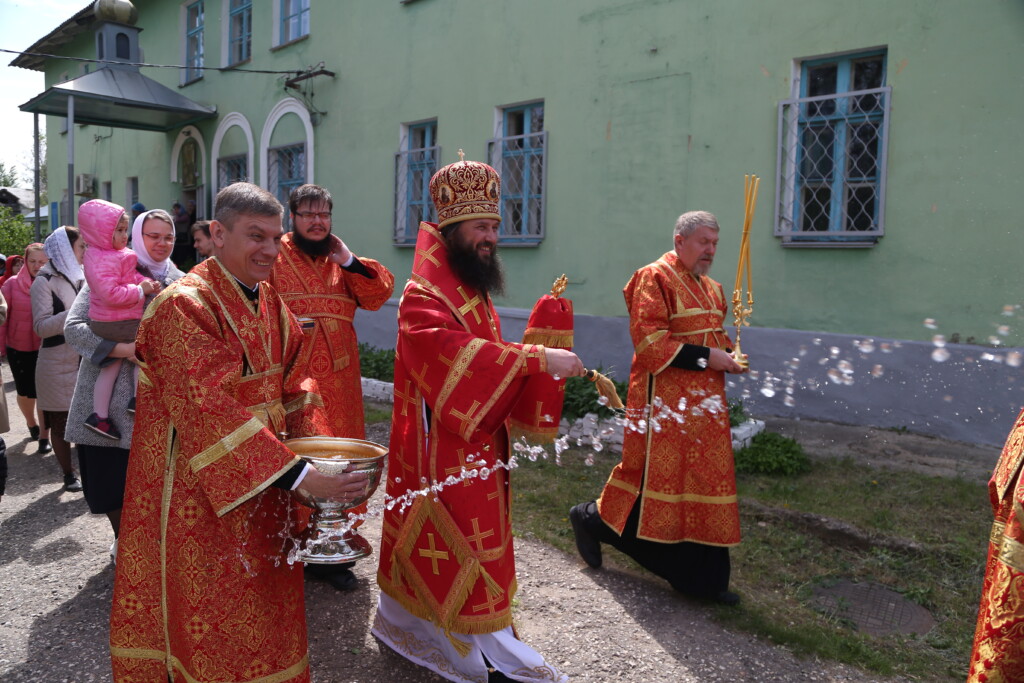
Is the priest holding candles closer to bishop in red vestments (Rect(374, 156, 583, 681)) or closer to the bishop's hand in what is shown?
bishop in red vestments (Rect(374, 156, 583, 681))

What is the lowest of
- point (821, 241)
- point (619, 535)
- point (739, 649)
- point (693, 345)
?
point (739, 649)

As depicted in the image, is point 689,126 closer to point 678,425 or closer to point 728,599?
point 678,425

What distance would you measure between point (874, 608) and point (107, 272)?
428 cm

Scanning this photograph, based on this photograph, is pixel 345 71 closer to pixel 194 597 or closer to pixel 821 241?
pixel 821 241

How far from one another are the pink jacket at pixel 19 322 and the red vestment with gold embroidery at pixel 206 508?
5.58 meters

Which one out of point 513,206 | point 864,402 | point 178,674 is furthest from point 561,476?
point 513,206

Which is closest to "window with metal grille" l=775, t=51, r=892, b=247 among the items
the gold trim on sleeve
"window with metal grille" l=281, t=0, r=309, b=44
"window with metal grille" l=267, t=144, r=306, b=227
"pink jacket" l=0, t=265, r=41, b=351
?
the gold trim on sleeve

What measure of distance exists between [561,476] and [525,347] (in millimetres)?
3571

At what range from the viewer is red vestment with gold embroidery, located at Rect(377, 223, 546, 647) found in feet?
9.62

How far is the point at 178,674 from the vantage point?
2.52 m

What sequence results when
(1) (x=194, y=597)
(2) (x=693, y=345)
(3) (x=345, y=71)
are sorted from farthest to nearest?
(3) (x=345, y=71), (2) (x=693, y=345), (1) (x=194, y=597)

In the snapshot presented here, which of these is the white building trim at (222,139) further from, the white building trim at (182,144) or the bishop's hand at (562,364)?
the bishop's hand at (562,364)

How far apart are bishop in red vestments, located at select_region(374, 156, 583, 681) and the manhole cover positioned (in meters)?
1.80

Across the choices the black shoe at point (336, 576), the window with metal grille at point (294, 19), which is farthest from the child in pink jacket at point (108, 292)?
the window with metal grille at point (294, 19)
